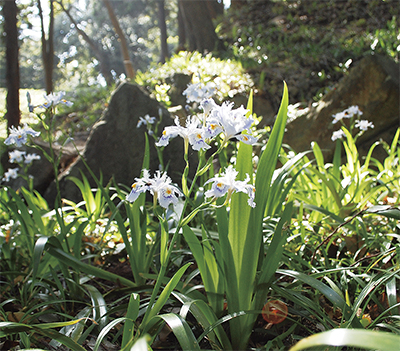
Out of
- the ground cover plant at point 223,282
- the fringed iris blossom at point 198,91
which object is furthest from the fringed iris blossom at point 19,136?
→ the fringed iris blossom at point 198,91

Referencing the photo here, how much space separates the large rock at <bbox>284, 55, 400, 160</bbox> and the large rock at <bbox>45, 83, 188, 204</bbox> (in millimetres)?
1566

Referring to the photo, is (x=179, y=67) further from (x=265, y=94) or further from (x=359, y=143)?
(x=359, y=143)

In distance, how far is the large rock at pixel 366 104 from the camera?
10.7ft

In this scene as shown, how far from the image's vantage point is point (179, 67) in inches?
220

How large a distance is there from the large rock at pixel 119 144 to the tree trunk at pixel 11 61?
1.38 m

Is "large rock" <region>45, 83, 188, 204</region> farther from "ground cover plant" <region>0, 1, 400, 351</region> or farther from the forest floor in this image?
the forest floor

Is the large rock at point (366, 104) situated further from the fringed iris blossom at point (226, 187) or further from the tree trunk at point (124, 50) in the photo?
the tree trunk at point (124, 50)

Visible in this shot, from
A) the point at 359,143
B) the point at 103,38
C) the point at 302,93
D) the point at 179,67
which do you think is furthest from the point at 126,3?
the point at 359,143

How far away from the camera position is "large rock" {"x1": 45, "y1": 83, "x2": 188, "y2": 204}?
9.98 feet

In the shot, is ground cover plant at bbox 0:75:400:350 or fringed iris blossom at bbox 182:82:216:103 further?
fringed iris blossom at bbox 182:82:216:103

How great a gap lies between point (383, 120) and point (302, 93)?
64.0 inches

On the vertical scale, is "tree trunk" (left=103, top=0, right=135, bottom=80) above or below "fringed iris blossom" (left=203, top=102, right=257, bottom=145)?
above

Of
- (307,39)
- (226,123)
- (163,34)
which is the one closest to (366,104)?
(226,123)

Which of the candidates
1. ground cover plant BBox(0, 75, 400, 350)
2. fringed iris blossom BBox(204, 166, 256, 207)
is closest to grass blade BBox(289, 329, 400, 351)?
ground cover plant BBox(0, 75, 400, 350)
